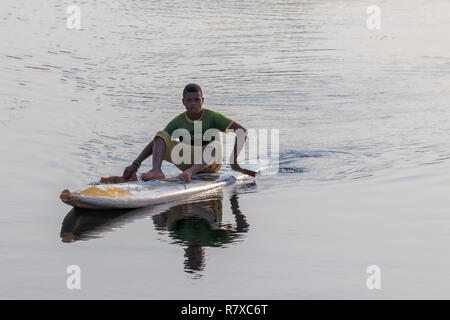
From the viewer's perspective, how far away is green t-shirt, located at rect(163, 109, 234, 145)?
31.4ft

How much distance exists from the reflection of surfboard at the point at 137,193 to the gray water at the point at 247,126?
5.5 inches

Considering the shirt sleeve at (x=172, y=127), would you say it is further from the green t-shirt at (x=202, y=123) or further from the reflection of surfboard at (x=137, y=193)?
the reflection of surfboard at (x=137, y=193)

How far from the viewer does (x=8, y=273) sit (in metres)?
6.77

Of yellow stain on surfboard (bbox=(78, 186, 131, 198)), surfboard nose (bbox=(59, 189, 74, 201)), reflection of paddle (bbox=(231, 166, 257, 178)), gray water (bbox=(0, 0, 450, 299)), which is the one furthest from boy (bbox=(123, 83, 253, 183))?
surfboard nose (bbox=(59, 189, 74, 201))

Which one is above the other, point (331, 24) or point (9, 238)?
point (331, 24)

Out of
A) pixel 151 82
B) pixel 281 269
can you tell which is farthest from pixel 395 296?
pixel 151 82

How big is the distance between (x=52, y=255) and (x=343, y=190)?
153 inches

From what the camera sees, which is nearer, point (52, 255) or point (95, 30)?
point (52, 255)

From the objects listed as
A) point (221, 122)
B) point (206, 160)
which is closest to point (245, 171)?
point (206, 160)

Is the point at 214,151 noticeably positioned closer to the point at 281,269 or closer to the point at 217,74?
the point at 281,269

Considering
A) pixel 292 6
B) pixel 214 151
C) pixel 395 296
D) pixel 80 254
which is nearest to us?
pixel 395 296

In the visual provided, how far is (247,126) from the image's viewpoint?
46.3 feet

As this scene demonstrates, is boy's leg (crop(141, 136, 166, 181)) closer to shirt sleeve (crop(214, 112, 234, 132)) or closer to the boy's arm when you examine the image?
the boy's arm

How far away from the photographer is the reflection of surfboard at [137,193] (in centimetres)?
851
